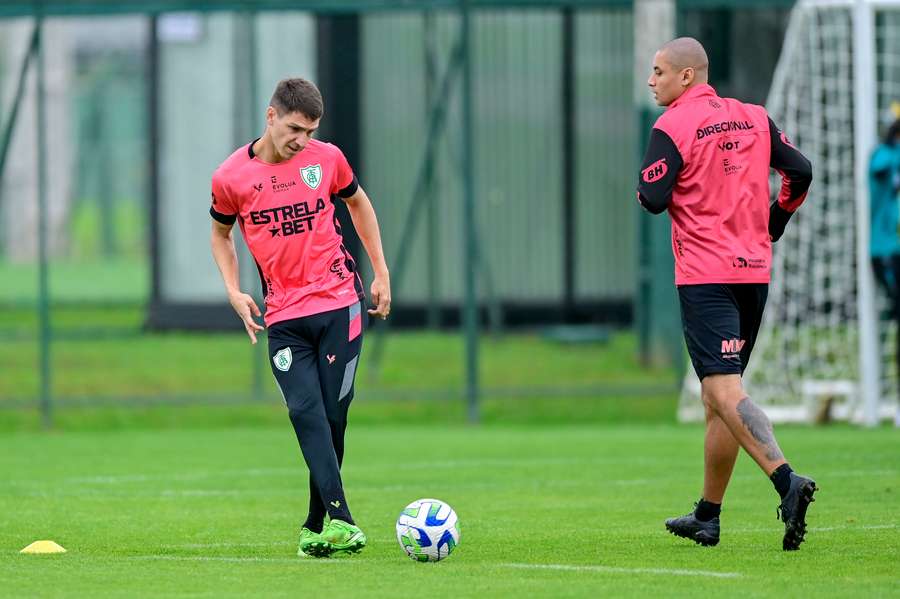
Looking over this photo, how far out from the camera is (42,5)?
14312 mm

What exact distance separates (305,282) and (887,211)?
23.3ft

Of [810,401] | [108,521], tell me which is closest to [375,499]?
[108,521]

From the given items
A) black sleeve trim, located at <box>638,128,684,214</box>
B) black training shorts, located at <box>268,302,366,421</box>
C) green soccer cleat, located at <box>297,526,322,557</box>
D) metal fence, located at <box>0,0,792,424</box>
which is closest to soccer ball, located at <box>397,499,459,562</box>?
green soccer cleat, located at <box>297,526,322,557</box>

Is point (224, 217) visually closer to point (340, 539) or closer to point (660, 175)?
point (340, 539)

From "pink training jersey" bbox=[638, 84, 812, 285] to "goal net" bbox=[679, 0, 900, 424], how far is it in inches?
243

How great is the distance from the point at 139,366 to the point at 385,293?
931 centimetres

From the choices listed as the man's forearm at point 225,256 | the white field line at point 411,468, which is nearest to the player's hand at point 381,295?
the man's forearm at point 225,256

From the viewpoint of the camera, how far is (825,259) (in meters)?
15.2

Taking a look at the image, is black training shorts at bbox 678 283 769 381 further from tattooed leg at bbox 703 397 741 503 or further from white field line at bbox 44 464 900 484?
white field line at bbox 44 464 900 484

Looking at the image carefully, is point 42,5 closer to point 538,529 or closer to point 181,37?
point 181,37

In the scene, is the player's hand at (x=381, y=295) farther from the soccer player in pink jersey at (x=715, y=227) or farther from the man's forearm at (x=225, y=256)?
the soccer player in pink jersey at (x=715, y=227)

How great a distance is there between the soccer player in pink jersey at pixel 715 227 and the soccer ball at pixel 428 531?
1.06 metres

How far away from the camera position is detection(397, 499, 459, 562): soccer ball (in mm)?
6973

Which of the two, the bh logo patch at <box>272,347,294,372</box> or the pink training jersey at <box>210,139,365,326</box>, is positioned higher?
the pink training jersey at <box>210,139,365,326</box>
